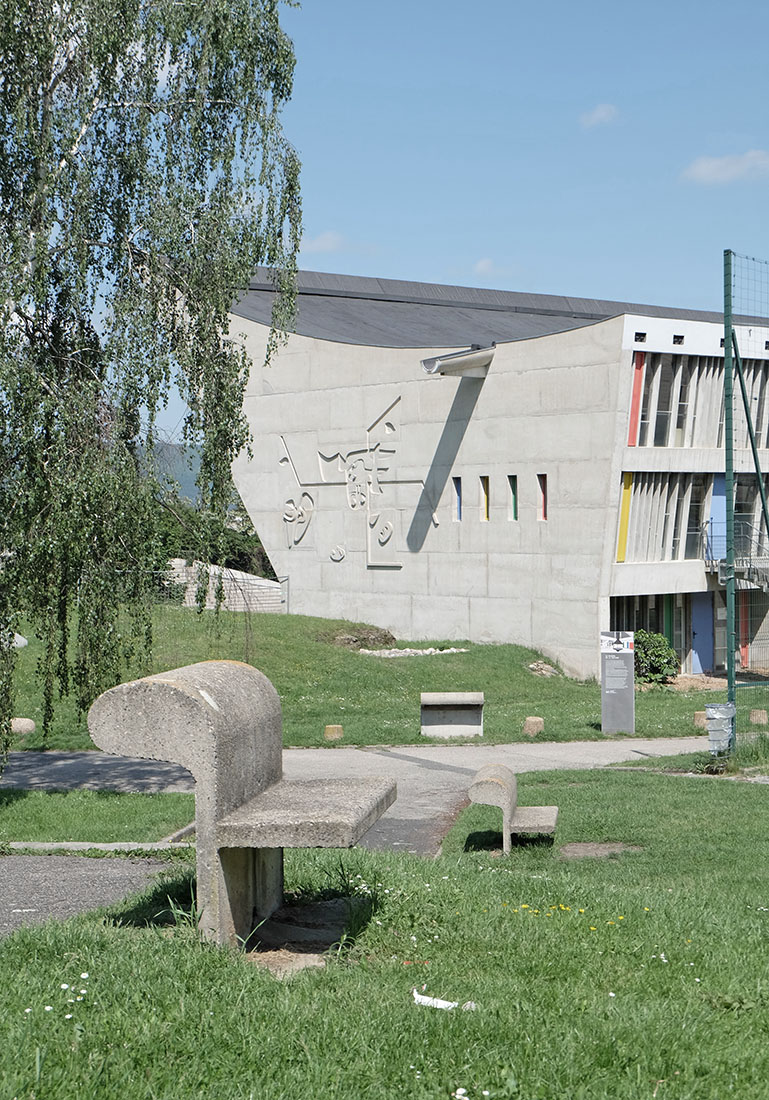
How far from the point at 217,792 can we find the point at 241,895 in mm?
744

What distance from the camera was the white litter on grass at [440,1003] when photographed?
505 cm

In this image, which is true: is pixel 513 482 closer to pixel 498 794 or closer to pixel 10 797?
pixel 10 797

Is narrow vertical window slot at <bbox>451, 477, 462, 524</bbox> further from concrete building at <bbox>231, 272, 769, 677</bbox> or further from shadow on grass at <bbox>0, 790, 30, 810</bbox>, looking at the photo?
shadow on grass at <bbox>0, 790, 30, 810</bbox>

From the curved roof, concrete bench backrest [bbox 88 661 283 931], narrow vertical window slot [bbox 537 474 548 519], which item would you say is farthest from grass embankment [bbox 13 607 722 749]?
concrete bench backrest [bbox 88 661 283 931]

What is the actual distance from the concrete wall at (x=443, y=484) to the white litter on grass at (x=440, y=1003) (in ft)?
82.8

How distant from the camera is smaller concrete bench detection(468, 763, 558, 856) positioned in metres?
10.4

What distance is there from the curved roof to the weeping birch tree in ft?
74.4

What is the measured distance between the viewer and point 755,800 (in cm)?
1327

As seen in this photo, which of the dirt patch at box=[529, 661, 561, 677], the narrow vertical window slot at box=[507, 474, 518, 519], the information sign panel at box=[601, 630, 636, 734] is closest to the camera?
the information sign panel at box=[601, 630, 636, 734]

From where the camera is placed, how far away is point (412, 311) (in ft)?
156

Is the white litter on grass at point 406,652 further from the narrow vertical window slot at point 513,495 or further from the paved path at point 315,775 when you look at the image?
the paved path at point 315,775

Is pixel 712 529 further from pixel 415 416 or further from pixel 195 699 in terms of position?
pixel 195 699

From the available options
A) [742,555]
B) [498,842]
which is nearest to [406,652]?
[742,555]

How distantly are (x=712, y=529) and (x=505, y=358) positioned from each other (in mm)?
7373
